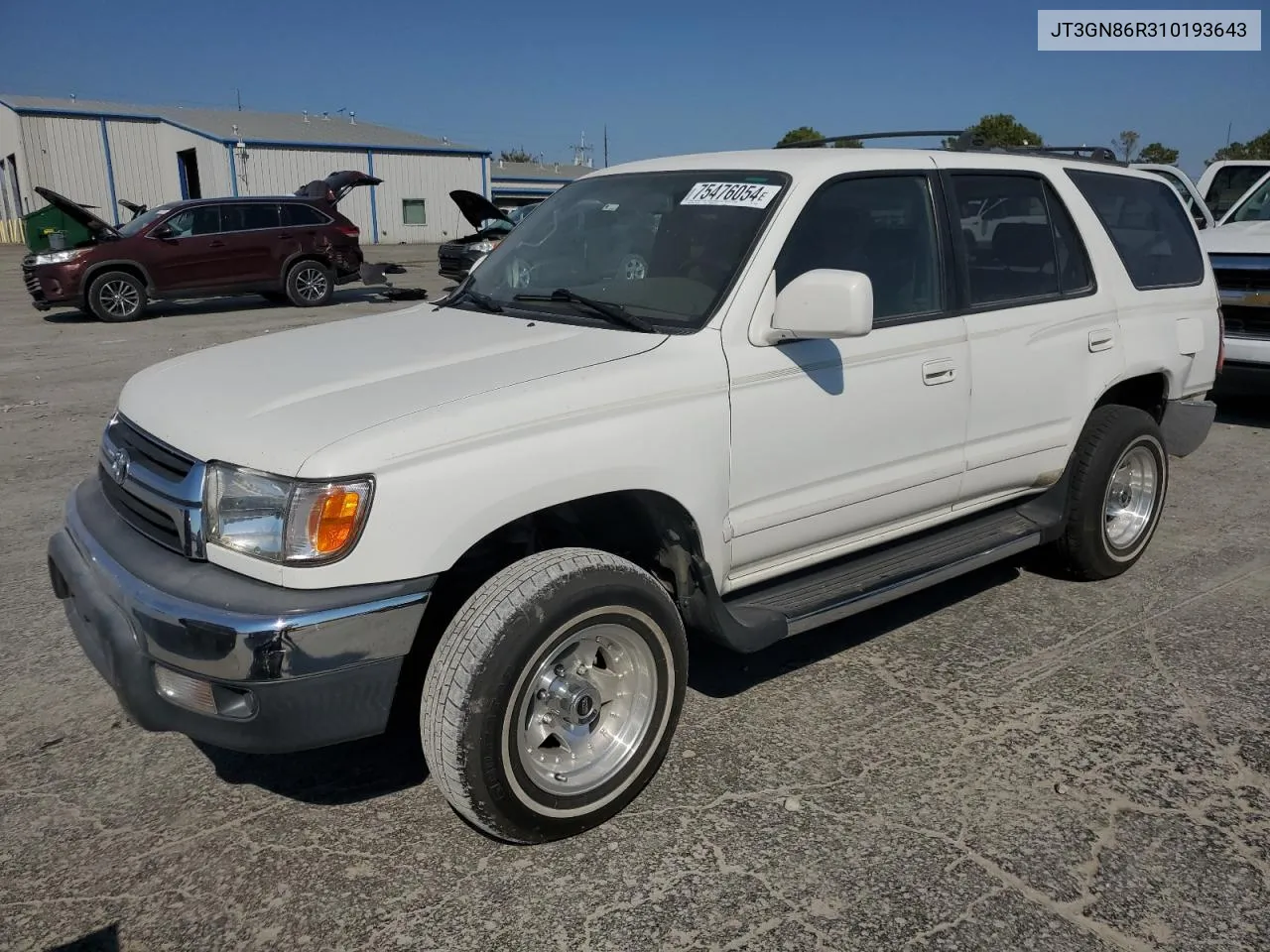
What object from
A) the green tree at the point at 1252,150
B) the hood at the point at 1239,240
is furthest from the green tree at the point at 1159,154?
the hood at the point at 1239,240

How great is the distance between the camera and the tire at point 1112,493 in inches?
176

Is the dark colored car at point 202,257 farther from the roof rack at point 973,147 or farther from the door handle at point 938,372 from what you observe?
the door handle at point 938,372

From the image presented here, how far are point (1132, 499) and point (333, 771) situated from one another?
3847 mm

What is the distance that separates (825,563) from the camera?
3.71 meters

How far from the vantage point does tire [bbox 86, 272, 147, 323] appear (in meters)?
14.4

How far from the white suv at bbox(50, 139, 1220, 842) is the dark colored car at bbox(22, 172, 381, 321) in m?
11.7

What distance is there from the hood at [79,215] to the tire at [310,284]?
8.52 feet

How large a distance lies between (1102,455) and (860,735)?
1.91 metres

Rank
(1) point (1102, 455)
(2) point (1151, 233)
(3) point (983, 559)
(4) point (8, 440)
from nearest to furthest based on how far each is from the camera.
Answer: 1. (3) point (983, 559)
2. (1) point (1102, 455)
3. (2) point (1151, 233)
4. (4) point (8, 440)

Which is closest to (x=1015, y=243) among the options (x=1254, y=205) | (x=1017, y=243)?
(x=1017, y=243)

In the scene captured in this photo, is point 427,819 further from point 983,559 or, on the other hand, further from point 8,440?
point 8,440

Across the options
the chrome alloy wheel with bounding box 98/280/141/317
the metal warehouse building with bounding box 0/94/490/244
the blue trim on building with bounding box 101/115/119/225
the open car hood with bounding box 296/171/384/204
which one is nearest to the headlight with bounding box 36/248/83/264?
the chrome alloy wheel with bounding box 98/280/141/317

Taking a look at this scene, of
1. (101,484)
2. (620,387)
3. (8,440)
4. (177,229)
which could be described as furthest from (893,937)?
(177,229)

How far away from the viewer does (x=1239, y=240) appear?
7.71 meters
